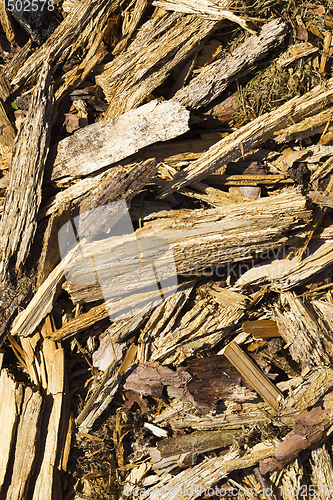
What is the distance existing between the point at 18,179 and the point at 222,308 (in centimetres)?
210

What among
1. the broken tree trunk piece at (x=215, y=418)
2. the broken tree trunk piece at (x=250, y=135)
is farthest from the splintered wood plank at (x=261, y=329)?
the broken tree trunk piece at (x=250, y=135)

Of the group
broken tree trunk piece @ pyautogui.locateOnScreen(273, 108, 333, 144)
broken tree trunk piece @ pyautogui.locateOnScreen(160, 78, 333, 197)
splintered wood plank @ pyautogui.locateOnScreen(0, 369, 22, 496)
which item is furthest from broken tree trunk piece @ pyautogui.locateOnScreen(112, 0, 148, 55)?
splintered wood plank @ pyautogui.locateOnScreen(0, 369, 22, 496)

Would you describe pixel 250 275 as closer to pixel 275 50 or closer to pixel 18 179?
pixel 275 50

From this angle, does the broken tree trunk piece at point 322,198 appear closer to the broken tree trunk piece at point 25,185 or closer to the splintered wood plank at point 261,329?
the splintered wood plank at point 261,329

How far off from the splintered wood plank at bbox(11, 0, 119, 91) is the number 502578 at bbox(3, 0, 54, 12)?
0.78ft

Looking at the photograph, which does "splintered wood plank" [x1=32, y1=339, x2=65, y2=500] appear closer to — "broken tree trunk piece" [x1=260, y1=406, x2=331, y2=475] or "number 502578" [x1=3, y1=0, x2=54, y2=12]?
"broken tree trunk piece" [x1=260, y1=406, x2=331, y2=475]

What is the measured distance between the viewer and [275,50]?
10.2ft

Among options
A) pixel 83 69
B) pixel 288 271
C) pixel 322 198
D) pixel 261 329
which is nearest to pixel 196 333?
pixel 261 329

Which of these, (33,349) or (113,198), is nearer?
(113,198)

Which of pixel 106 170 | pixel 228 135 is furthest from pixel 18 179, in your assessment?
pixel 228 135

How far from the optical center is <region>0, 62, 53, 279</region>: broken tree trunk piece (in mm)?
3006

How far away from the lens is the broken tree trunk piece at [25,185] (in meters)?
3.01

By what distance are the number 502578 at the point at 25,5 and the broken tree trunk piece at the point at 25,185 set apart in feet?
2.23

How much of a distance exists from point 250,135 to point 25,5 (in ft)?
7.55
